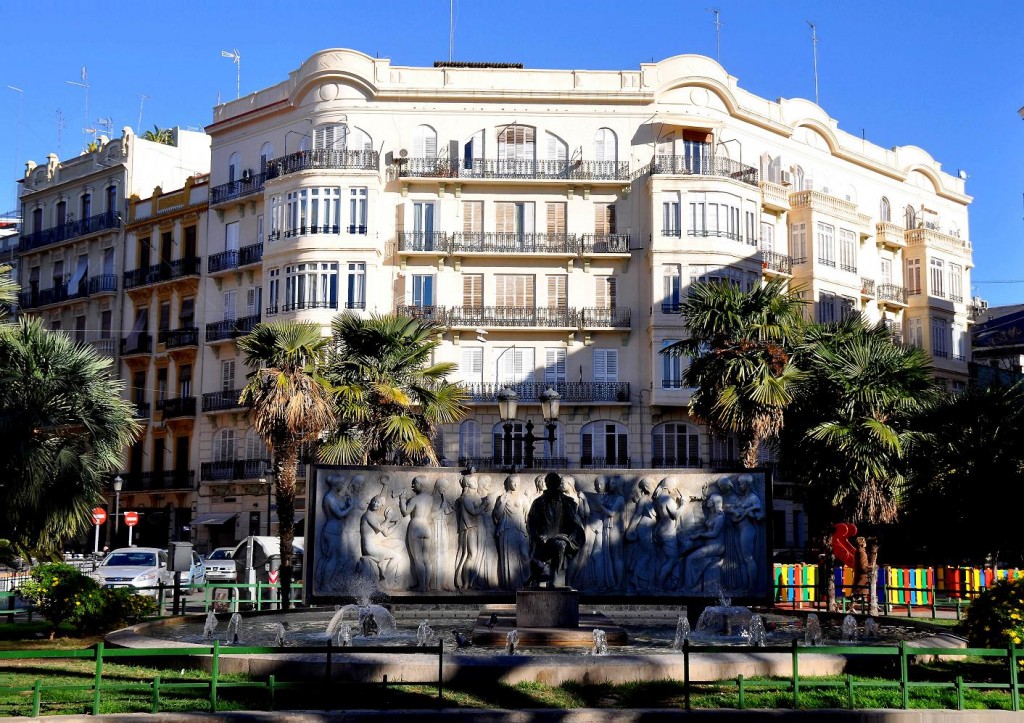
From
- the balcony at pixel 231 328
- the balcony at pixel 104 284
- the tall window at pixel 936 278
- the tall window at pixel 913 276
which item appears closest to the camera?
the balcony at pixel 231 328

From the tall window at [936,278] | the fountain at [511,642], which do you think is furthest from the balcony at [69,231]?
the fountain at [511,642]

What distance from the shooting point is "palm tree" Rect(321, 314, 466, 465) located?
31281 mm

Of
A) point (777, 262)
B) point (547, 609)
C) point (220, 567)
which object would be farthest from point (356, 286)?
point (547, 609)

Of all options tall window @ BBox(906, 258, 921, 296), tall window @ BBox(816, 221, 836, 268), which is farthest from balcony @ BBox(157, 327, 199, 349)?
tall window @ BBox(906, 258, 921, 296)

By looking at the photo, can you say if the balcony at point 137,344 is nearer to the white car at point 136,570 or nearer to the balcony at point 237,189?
the balcony at point 237,189

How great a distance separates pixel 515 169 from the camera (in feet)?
168

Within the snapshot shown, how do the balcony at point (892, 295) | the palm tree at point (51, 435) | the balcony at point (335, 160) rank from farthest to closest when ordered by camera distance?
the balcony at point (892, 295) → the balcony at point (335, 160) → the palm tree at point (51, 435)

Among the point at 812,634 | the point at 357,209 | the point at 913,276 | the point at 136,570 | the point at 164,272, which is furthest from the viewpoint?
the point at 913,276

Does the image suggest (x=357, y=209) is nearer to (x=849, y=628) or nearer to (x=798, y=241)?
(x=798, y=241)

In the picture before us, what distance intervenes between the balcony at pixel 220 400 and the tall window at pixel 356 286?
6.81 meters

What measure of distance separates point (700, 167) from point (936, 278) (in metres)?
16.0

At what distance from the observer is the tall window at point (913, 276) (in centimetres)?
5962

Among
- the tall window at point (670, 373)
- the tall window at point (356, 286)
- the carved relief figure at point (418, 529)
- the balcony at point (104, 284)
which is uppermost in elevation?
the balcony at point (104, 284)

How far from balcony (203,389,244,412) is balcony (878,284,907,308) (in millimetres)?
29034
